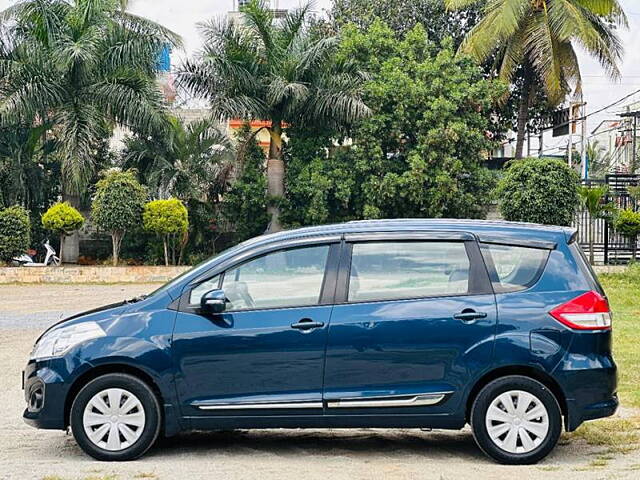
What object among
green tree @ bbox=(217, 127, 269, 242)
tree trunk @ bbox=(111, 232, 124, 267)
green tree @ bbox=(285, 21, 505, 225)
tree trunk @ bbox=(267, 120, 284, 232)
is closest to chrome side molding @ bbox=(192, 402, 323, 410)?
tree trunk @ bbox=(111, 232, 124, 267)

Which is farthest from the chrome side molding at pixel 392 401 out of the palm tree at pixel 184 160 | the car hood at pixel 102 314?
the palm tree at pixel 184 160

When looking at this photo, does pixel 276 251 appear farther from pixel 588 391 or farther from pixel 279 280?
pixel 588 391

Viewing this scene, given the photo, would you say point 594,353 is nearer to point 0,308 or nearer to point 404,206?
point 0,308

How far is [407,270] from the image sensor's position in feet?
23.1

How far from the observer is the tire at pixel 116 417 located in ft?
22.6

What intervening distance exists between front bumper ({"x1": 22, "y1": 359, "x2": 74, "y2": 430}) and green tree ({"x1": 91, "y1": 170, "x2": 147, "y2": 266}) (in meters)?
19.5

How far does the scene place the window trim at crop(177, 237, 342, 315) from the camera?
6.94m

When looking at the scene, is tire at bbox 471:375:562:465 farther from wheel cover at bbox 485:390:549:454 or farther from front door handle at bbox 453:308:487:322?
front door handle at bbox 453:308:487:322

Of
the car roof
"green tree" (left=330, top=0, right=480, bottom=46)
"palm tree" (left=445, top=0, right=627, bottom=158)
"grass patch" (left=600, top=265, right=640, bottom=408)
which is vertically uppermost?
"green tree" (left=330, top=0, right=480, bottom=46)

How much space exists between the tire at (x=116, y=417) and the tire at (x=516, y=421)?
227 cm

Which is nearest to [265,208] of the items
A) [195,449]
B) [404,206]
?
[404,206]

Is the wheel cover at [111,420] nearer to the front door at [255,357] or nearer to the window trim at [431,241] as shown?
the front door at [255,357]

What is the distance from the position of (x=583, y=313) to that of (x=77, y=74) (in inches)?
912

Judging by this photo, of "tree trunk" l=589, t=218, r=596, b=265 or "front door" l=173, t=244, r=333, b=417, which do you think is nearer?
"front door" l=173, t=244, r=333, b=417
